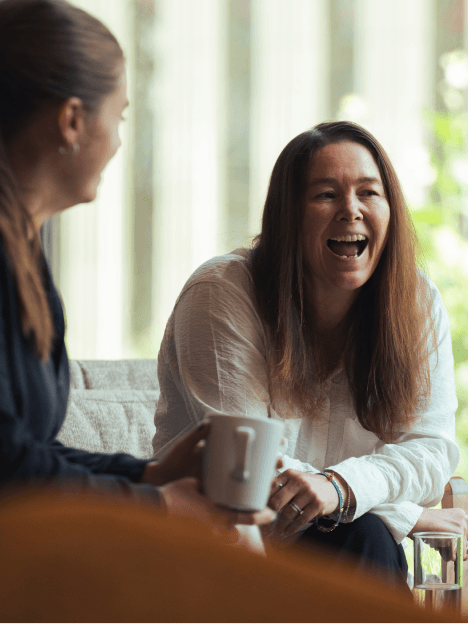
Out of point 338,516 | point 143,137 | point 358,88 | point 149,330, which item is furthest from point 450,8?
point 338,516

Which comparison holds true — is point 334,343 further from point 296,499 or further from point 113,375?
point 113,375

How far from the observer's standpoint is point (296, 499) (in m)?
1.26

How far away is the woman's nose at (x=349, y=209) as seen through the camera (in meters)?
1.52

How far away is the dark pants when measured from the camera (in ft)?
4.29

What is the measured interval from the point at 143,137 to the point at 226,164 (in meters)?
0.43

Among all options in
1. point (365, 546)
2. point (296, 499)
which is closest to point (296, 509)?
point (296, 499)

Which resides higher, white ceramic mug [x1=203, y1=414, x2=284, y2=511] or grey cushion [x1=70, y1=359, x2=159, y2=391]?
white ceramic mug [x1=203, y1=414, x2=284, y2=511]

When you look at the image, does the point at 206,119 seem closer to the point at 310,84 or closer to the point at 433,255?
the point at 310,84

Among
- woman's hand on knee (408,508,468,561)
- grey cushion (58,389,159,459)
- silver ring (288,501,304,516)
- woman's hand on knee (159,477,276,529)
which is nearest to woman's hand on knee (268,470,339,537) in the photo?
silver ring (288,501,304,516)

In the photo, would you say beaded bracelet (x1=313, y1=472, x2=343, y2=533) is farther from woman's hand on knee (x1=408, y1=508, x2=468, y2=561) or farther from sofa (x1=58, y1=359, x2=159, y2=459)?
sofa (x1=58, y1=359, x2=159, y2=459)

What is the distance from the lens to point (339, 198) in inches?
60.8

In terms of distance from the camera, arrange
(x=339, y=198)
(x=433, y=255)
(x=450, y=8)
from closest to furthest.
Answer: (x=339, y=198) < (x=433, y=255) < (x=450, y=8)

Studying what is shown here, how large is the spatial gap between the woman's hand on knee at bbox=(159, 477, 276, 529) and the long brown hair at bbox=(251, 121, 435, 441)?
0.62m

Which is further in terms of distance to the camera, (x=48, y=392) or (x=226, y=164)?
(x=226, y=164)
